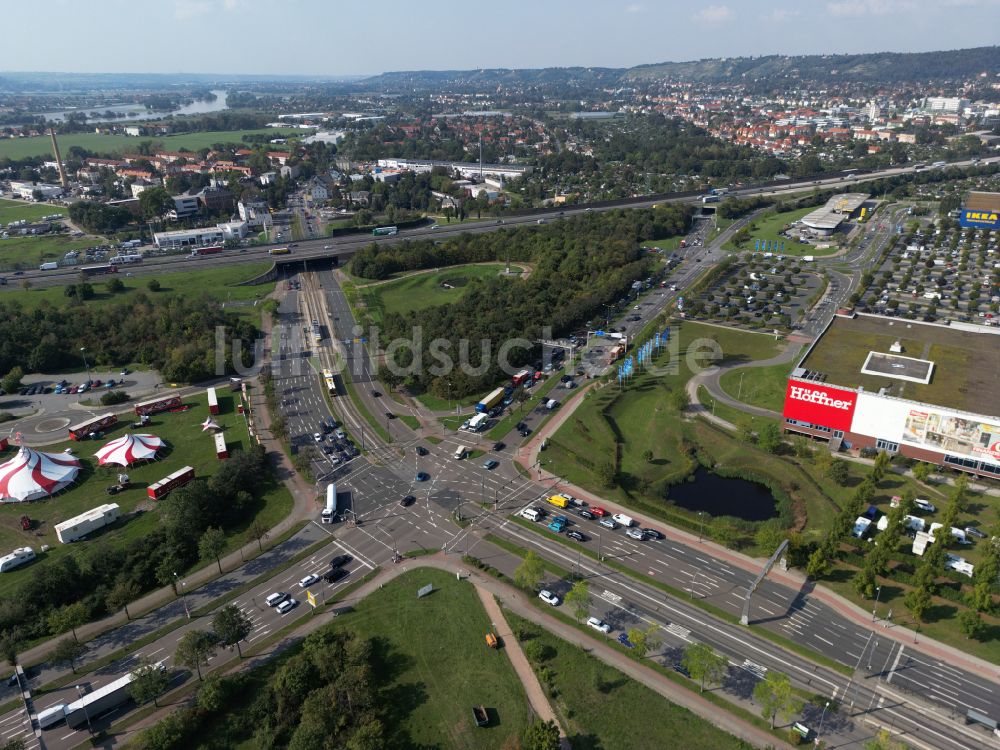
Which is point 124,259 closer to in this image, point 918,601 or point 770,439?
point 770,439

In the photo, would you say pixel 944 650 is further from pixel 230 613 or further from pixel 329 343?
pixel 329 343

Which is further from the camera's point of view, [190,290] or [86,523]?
[190,290]

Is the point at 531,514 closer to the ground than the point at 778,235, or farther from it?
closer to the ground

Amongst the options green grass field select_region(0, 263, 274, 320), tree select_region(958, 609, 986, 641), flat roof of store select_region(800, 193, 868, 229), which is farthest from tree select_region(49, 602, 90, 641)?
flat roof of store select_region(800, 193, 868, 229)

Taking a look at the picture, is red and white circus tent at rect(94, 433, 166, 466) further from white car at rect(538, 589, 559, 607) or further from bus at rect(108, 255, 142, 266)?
bus at rect(108, 255, 142, 266)

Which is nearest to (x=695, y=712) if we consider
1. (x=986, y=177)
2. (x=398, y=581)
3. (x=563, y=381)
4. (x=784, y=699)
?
(x=784, y=699)

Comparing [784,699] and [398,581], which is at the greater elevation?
[784,699]

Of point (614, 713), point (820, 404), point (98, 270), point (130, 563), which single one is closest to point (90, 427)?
point (130, 563)
